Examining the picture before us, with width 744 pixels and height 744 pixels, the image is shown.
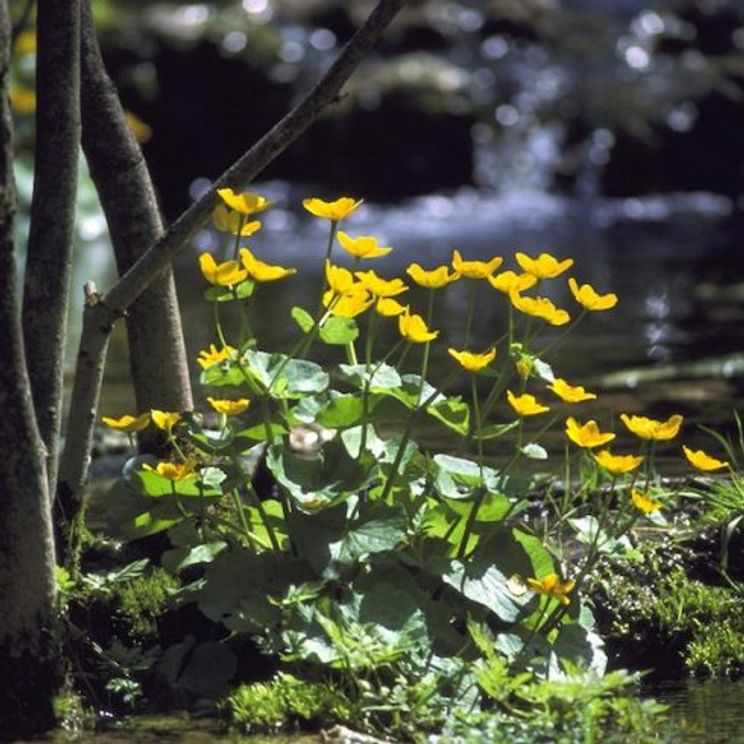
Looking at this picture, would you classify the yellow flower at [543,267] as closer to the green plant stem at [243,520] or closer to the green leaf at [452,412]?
the green leaf at [452,412]

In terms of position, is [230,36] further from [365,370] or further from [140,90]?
[365,370]

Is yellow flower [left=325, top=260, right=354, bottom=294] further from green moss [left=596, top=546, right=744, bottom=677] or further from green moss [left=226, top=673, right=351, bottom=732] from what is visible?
green moss [left=596, top=546, right=744, bottom=677]

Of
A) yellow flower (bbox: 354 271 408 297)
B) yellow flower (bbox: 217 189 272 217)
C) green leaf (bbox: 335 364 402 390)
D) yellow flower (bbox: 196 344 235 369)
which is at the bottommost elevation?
green leaf (bbox: 335 364 402 390)

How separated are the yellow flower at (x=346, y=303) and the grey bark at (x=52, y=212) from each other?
0.52 m

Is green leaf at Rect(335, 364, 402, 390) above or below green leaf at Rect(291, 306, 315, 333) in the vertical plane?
below

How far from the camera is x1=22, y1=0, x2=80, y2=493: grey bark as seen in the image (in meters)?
3.55

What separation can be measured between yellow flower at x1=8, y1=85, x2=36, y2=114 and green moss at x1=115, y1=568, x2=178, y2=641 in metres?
6.89

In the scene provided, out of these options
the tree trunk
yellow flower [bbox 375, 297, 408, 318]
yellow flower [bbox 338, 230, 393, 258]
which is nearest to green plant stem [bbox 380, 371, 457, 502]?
yellow flower [bbox 375, 297, 408, 318]

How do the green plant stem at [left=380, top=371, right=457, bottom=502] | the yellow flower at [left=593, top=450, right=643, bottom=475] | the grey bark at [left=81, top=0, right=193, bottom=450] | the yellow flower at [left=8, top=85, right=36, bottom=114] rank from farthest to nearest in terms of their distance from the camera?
the yellow flower at [left=8, top=85, right=36, bottom=114] → the grey bark at [left=81, top=0, right=193, bottom=450] → the green plant stem at [left=380, top=371, right=457, bottom=502] → the yellow flower at [left=593, top=450, right=643, bottom=475]

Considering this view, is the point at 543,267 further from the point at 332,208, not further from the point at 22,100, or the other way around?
the point at 22,100

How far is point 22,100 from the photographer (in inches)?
411

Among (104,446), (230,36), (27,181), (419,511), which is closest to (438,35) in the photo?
(230,36)

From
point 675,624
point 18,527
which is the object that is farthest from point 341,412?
point 675,624

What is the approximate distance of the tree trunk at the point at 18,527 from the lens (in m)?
3.20
